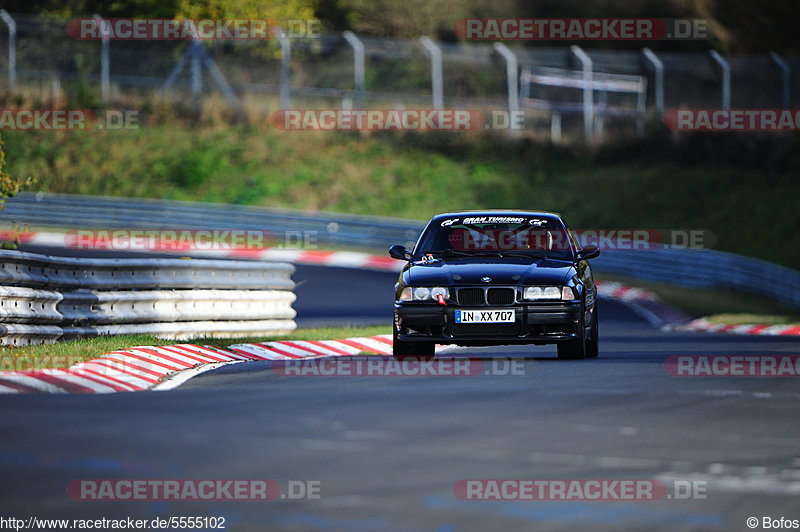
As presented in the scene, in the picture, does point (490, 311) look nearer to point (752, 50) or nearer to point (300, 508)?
point (300, 508)

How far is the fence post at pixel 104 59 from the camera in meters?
45.0

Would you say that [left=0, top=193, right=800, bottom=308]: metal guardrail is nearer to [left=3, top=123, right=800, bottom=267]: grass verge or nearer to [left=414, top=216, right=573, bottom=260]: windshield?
[left=3, top=123, right=800, bottom=267]: grass verge

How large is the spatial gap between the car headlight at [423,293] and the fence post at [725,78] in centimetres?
2884

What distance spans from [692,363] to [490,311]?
2.30 meters

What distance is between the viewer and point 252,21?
169 feet

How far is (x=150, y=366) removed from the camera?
13.2 meters

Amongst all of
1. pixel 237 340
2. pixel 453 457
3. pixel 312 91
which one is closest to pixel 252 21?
pixel 312 91

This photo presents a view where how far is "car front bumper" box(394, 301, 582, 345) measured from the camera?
1403 centimetres

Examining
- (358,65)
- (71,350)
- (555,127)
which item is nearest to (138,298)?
(71,350)

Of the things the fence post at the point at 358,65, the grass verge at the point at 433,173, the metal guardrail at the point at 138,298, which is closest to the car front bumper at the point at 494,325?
the metal guardrail at the point at 138,298

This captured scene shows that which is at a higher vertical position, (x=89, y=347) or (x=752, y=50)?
(x=752, y=50)
